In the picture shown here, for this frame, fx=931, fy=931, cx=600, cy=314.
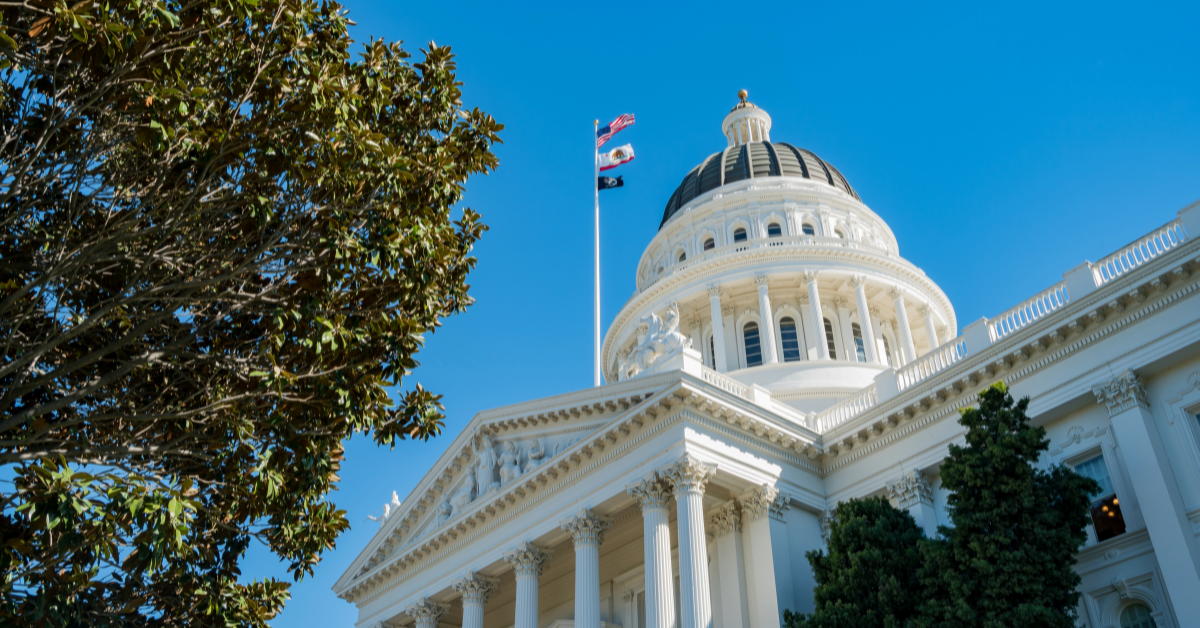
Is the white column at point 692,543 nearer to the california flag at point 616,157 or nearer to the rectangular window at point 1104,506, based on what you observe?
the rectangular window at point 1104,506

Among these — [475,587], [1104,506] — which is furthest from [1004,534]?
[475,587]

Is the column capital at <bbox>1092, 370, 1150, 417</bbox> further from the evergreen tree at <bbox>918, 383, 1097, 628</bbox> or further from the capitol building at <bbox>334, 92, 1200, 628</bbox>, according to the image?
the evergreen tree at <bbox>918, 383, 1097, 628</bbox>

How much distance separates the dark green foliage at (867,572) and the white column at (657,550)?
279cm

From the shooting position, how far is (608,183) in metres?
40.5

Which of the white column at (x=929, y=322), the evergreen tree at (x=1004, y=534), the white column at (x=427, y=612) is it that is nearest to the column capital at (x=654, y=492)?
the evergreen tree at (x=1004, y=534)

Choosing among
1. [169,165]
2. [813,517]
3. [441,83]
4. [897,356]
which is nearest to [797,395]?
[897,356]

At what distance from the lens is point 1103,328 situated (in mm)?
19984

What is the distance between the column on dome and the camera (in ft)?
124

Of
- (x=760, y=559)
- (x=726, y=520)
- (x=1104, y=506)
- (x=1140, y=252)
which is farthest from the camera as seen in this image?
(x=726, y=520)

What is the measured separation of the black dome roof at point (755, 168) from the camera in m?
47.9

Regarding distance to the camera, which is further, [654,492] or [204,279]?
[654,492]

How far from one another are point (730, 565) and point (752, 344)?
18.4 meters

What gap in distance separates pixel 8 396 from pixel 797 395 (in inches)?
1172

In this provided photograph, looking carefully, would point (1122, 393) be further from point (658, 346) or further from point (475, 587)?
point (475, 587)
